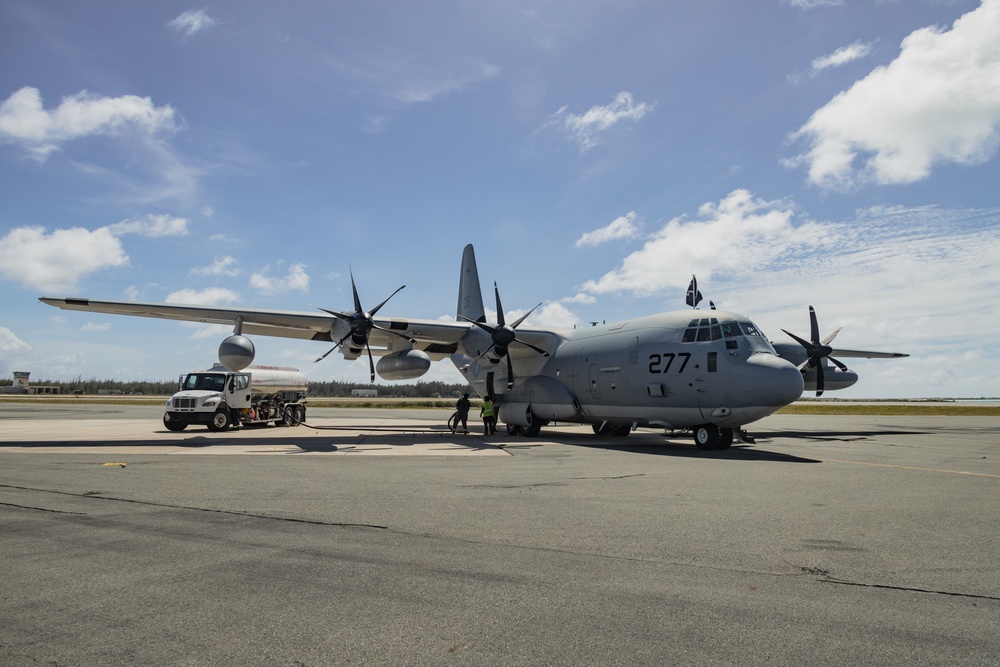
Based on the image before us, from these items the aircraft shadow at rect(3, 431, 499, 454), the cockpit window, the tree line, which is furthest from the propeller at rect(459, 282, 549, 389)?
the tree line

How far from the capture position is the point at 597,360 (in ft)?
75.1

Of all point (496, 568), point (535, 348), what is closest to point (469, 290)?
point (535, 348)

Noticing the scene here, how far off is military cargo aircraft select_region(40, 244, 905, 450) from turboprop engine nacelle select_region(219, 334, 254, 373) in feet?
0.10

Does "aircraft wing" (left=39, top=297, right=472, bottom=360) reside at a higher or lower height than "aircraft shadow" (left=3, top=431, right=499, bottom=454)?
higher

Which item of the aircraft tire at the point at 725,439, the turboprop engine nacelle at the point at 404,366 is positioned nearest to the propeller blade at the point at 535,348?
the turboprop engine nacelle at the point at 404,366

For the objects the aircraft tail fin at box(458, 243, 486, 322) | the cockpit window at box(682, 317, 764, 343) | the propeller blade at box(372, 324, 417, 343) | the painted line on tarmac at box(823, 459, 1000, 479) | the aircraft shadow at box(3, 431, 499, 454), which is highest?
the aircraft tail fin at box(458, 243, 486, 322)

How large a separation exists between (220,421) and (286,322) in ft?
17.8

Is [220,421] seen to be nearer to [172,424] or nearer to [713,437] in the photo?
[172,424]

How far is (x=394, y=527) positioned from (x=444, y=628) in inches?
130

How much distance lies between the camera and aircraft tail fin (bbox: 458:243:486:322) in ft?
108

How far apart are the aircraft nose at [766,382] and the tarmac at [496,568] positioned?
205 inches

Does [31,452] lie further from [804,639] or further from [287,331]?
[804,639]

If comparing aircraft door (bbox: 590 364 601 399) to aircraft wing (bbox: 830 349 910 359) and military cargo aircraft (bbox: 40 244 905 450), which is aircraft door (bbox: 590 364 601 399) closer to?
military cargo aircraft (bbox: 40 244 905 450)

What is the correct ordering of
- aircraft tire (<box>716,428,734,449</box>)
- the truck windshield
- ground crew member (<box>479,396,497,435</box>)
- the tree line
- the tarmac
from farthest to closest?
the tree line
the truck windshield
ground crew member (<box>479,396,497,435</box>)
aircraft tire (<box>716,428,734,449</box>)
the tarmac
